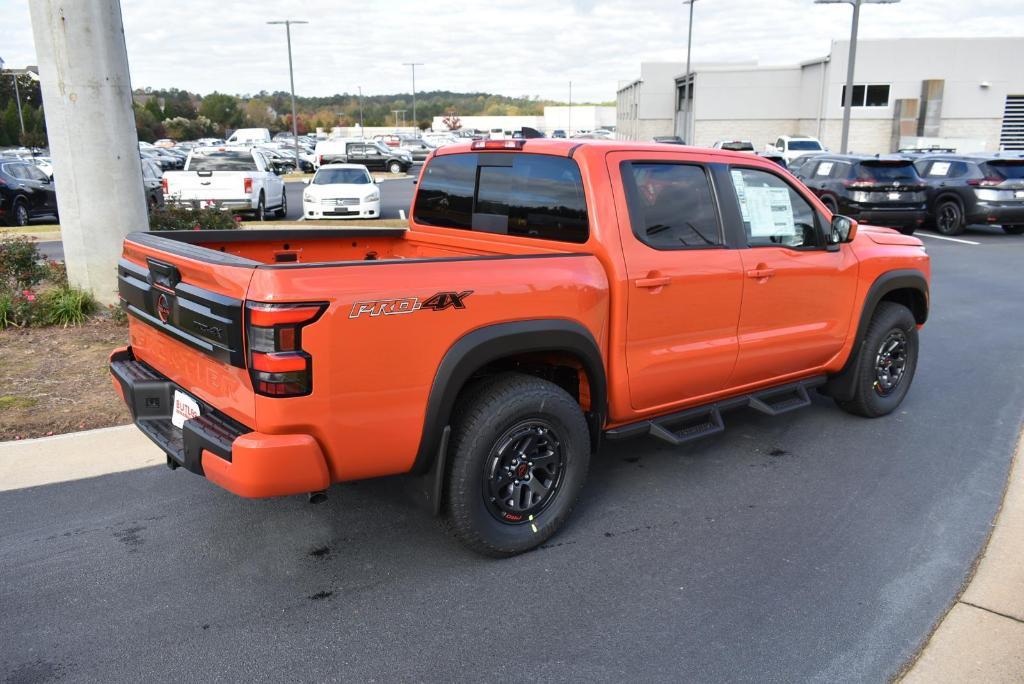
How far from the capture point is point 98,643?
310 cm

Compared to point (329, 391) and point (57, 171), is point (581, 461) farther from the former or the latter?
point (57, 171)

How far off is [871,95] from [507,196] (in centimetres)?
5267

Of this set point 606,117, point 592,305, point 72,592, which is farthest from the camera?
point 606,117

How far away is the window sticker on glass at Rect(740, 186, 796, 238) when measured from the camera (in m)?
4.75

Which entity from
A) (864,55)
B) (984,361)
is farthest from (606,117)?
(984,361)

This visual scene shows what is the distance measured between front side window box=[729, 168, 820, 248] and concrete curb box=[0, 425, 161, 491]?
3.83 metres

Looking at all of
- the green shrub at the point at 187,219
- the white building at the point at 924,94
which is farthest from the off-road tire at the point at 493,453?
the white building at the point at 924,94

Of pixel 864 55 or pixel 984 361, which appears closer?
pixel 984 361

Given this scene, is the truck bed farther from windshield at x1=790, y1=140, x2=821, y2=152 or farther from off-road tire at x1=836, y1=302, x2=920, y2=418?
windshield at x1=790, y1=140, x2=821, y2=152

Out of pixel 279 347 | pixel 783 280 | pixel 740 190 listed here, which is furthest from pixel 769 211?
pixel 279 347

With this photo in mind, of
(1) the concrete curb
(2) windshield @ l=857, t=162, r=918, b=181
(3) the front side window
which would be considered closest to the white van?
(2) windshield @ l=857, t=162, r=918, b=181

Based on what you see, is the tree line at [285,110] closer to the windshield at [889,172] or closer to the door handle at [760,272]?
the windshield at [889,172]

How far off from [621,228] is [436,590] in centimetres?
195

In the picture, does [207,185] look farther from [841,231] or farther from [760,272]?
[760,272]
